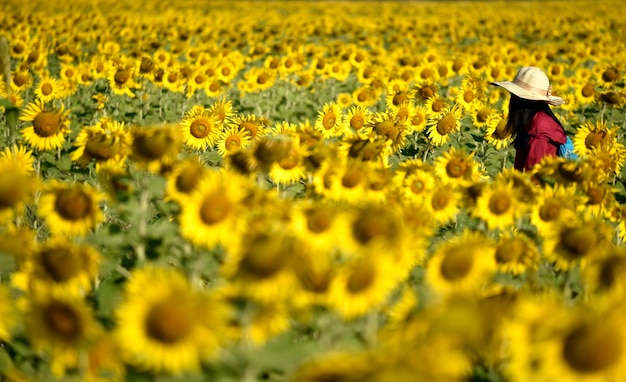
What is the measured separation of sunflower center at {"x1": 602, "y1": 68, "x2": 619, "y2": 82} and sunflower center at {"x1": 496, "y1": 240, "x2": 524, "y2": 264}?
702cm

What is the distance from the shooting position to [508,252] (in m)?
3.01

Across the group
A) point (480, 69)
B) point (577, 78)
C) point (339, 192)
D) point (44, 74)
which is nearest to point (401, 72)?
point (480, 69)

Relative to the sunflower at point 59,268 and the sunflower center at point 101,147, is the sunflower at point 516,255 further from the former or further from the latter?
the sunflower center at point 101,147

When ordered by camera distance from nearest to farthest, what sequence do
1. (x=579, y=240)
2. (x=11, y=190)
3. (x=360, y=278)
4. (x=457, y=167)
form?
(x=360, y=278) → (x=11, y=190) → (x=579, y=240) → (x=457, y=167)

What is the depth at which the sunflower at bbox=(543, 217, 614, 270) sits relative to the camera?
2.88 meters

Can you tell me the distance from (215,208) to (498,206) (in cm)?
161

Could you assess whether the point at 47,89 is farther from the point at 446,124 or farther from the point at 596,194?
the point at 596,194

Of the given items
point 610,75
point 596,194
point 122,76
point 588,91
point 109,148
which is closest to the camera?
point 109,148

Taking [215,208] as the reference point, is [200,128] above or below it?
above

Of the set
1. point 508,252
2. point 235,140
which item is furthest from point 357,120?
point 508,252

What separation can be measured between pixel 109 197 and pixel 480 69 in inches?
314

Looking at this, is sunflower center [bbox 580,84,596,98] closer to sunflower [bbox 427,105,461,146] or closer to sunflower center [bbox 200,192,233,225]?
sunflower [bbox 427,105,461,146]

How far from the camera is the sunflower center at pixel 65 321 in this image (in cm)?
214

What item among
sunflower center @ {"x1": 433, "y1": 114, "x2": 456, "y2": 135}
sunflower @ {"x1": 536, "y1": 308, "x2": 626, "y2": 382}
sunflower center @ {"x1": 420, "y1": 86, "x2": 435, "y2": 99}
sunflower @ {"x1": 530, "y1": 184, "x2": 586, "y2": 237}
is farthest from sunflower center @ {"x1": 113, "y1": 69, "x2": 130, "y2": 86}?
sunflower @ {"x1": 536, "y1": 308, "x2": 626, "y2": 382}
